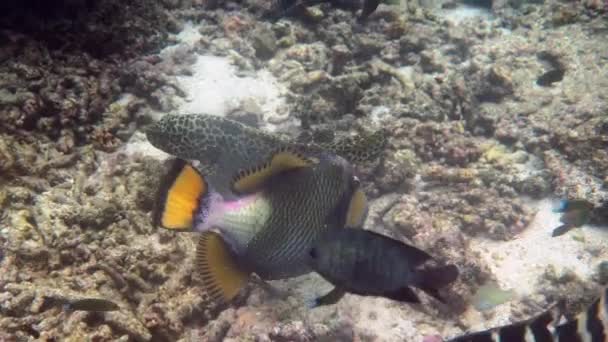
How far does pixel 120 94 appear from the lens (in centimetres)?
543

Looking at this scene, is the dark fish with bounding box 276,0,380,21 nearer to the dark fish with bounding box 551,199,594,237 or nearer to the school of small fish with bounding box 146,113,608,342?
the dark fish with bounding box 551,199,594,237

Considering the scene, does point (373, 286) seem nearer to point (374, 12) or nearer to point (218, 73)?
point (218, 73)

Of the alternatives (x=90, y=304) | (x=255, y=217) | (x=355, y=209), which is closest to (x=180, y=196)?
(x=255, y=217)

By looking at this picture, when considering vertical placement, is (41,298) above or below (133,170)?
below

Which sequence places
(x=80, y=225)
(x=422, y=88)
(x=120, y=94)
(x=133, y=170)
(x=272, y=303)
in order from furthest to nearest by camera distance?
1. (x=422, y=88)
2. (x=120, y=94)
3. (x=133, y=170)
4. (x=80, y=225)
5. (x=272, y=303)

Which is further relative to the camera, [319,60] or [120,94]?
[319,60]

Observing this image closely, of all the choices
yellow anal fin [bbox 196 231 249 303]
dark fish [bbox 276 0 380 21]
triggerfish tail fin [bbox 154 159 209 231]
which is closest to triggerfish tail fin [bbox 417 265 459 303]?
yellow anal fin [bbox 196 231 249 303]

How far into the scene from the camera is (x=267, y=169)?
6.69 ft

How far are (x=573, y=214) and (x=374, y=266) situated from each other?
3490 millimetres

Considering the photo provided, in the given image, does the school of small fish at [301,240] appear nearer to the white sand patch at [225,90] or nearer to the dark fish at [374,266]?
the dark fish at [374,266]

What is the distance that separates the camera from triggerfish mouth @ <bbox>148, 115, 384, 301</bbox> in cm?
198

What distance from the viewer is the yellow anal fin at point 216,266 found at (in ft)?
6.64

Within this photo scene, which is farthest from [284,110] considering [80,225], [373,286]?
[373,286]

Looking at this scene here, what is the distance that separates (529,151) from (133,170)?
4731mm
